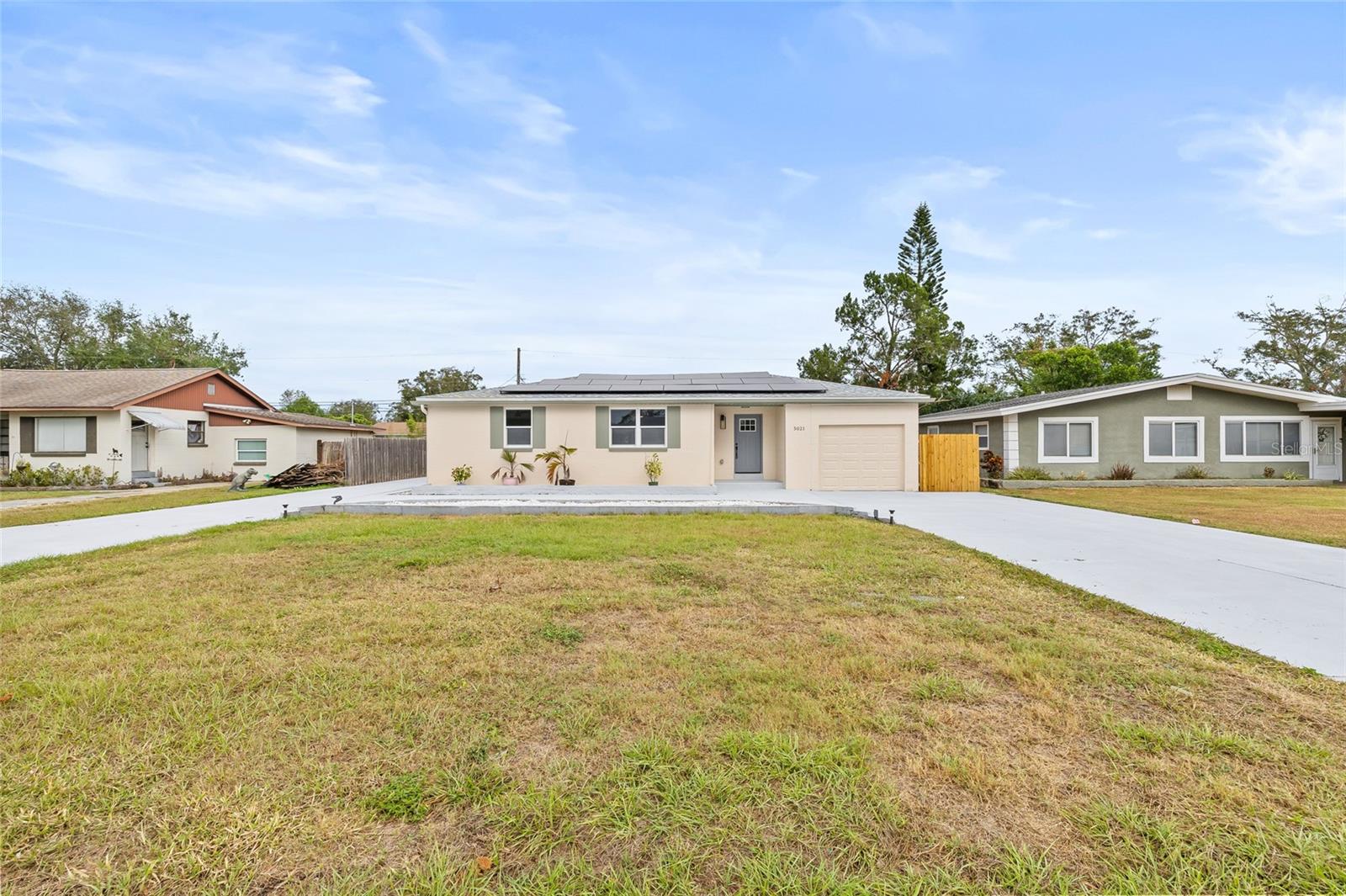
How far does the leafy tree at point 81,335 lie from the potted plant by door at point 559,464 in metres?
27.3

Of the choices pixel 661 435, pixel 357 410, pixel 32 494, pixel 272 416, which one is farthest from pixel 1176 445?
pixel 357 410

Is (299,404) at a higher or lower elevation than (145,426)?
higher

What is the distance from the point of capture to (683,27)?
11602 millimetres

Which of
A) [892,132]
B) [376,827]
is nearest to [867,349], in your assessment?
[892,132]

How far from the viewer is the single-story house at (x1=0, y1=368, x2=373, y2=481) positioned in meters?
17.7

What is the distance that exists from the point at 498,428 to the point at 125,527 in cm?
749

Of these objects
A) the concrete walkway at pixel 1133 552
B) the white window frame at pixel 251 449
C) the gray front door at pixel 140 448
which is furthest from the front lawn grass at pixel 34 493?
the concrete walkway at pixel 1133 552

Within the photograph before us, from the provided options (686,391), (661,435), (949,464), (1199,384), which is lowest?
(949,464)

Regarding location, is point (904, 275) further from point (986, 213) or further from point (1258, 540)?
point (1258, 540)

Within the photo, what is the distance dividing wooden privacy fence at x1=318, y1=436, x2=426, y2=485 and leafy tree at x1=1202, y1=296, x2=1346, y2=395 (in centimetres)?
4352

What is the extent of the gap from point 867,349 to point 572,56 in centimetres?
2144

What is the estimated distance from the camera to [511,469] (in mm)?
14891

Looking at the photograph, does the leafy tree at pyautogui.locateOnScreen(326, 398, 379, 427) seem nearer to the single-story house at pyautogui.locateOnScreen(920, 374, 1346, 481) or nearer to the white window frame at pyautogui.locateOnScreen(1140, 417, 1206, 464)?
the single-story house at pyautogui.locateOnScreen(920, 374, 1346, 481)

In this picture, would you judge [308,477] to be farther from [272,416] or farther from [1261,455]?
[1261,455]
